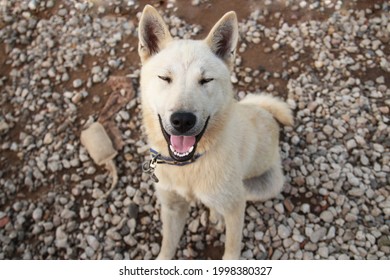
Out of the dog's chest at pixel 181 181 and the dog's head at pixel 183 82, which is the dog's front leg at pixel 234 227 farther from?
the dog's head at pixel 183 82

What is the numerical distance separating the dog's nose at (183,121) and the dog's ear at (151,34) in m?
0.74

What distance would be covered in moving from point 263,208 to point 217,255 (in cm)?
63

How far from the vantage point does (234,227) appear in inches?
118

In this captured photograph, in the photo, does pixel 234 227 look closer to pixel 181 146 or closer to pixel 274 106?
pixel 181 146

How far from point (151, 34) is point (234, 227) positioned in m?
1.66

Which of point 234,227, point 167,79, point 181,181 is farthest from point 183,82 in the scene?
point 234,227

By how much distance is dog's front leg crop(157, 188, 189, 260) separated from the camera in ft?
9.89

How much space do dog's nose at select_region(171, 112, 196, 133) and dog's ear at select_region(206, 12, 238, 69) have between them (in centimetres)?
70

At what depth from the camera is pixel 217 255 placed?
11.0 ft

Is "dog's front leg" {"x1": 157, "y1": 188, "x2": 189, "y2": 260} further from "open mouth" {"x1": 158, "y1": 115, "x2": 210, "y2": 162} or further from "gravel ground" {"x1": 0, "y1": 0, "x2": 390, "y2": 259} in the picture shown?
"open mouth" {"x1": 158, "y1": 115, "x2": 210, "y2": 162}

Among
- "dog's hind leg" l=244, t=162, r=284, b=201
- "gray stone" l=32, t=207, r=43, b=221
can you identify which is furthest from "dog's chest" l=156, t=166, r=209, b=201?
"gray stone" l=32, t=207, r=43, b=221

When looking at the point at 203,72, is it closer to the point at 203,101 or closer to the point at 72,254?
the point at 203,101
